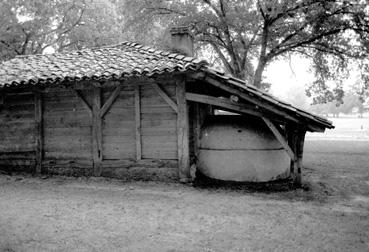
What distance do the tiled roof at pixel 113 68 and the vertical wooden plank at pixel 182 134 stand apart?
33.4 inches

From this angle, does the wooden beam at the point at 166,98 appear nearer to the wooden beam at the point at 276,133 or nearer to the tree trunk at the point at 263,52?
the wooden beam at the point at 276,133

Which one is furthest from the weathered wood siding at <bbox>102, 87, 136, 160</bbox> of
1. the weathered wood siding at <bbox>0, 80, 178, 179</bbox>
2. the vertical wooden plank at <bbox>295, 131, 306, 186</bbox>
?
the vertical wooden plank at <bbox>295, 131, 306, 186</bbox>

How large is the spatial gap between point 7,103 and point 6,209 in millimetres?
5135

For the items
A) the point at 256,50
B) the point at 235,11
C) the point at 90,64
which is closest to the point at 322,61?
the point at 256,50

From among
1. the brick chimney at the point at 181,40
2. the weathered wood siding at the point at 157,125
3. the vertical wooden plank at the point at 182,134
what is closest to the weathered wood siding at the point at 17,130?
A: the weathered wood siding at the point at 157,125

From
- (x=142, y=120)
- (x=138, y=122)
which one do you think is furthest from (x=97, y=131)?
(x=142, y=120)

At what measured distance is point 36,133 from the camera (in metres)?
9.80

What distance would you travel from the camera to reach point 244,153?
8391mm

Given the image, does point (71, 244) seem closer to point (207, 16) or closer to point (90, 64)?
point (90, 64)

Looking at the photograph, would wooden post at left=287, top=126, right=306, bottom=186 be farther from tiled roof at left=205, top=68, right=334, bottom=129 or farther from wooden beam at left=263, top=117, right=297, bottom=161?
tiled roof at left=205, top=68, right=334, bottom=129

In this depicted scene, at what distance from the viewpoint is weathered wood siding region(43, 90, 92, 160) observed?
9.47 meters

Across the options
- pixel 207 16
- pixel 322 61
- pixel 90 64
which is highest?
pixel 207 16

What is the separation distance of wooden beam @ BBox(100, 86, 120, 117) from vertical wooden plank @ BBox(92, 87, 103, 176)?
6.2 inches

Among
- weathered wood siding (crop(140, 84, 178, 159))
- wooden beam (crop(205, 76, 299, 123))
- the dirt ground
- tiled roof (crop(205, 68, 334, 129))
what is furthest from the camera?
weathered wood siding (crop(140, 84, 178, 159))
